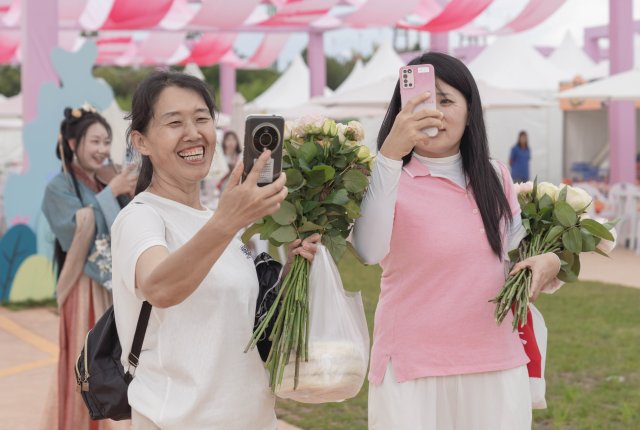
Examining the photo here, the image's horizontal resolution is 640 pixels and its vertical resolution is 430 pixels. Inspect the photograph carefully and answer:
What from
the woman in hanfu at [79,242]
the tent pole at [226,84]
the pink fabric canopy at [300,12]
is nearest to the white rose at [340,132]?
the woman in hanfu at [79,242]

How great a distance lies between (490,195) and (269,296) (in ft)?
2.38

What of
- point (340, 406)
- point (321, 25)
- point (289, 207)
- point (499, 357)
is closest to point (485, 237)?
point (499, 357)

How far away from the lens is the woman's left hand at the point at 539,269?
2818 mm

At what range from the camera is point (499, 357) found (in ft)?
9.35

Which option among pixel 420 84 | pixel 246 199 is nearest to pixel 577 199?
pixel 420 84

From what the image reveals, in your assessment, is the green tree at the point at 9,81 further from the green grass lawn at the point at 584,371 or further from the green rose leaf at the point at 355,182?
the green rose leaf at the point at 355,182

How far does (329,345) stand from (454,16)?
10924 mm

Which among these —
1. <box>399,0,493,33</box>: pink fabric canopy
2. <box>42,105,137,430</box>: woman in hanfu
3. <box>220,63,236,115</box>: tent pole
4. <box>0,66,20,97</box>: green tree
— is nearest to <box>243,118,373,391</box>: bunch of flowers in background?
<box>42,105,137,430</box>: woman in hanfu

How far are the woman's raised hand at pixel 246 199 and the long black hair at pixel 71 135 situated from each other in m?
2.62

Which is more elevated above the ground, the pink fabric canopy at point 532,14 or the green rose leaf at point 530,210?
the pink fabric canopy at point 532,14

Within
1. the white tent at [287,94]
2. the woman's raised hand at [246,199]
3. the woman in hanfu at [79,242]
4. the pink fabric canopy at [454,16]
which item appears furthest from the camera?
the white tent at [287,94]

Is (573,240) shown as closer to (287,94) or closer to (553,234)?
(553,234)

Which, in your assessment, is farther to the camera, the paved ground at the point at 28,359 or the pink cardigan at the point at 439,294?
the paved ground at the point at 28,359

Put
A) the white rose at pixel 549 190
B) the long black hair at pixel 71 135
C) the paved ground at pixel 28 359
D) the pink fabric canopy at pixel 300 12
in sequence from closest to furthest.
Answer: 1. the white rose at pixel 549 190
2. the long black hair at pixel 71 135
3. the paved ground at pixel 28 359
4. the pink fabric canopy at pixel 300 12
